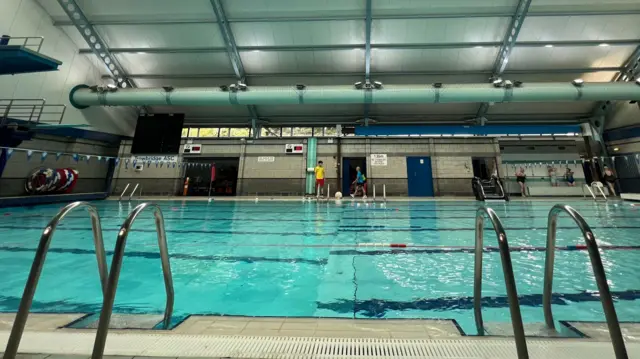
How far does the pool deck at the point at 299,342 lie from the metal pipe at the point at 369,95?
1067cm

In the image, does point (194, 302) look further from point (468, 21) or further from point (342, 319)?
point (468, 21)

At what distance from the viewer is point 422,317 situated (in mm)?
1424

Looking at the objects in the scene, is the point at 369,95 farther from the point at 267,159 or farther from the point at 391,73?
the point at 267,159

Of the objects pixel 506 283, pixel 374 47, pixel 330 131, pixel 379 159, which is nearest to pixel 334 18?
pixel 374 47

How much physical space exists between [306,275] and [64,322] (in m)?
1.48

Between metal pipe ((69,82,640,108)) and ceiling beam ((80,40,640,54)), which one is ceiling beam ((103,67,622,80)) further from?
metal pipe ((69,82,640,108))

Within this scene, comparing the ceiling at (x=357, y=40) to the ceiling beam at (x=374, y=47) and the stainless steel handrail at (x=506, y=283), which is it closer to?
the ceiling beam at (x=374, y=47)

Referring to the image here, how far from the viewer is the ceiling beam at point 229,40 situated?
9.87 metres

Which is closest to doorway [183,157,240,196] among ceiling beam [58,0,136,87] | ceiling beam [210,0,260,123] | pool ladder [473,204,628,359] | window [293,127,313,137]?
window [293,127,313,137]

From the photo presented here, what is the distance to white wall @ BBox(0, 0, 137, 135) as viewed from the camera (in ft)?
28.9

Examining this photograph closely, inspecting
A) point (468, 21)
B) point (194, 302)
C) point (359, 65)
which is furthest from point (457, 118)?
point (194, 302)

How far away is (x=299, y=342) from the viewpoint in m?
1.05

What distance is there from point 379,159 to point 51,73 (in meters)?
15.7

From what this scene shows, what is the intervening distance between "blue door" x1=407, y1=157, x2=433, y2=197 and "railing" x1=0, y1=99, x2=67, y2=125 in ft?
50.6
